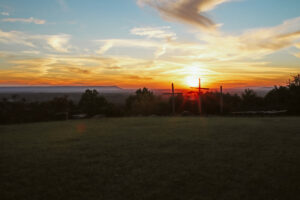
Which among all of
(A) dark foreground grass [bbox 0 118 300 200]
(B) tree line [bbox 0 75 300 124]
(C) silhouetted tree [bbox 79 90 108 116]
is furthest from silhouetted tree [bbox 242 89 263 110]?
(A) dark foreground grass [bbox 0 118 300 200]

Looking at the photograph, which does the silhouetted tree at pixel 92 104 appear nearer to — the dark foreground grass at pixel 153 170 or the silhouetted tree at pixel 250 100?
the dark foreground grass at pixel 153 170

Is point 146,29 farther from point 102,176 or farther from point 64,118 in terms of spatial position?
point 102,176

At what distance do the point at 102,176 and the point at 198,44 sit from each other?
11317mm

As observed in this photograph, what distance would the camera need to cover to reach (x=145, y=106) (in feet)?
52.3

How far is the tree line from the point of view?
12695 millimetres

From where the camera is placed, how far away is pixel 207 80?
16359 mm

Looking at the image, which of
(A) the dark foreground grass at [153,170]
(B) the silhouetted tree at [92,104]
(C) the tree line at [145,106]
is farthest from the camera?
(B) the silhouetted tree at [92,104]

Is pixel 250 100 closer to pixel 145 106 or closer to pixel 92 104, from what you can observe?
pixel 145 106

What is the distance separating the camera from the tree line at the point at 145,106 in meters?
12.7

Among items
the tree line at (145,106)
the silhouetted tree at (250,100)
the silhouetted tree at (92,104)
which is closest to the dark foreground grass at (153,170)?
the tree line at (145,106)

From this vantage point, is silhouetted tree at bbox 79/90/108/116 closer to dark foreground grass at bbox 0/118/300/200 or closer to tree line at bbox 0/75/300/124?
tree line at bbox 0/75/300/124

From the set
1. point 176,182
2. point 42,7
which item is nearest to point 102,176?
point 176,182

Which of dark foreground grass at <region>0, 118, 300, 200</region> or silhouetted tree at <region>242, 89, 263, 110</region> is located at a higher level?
silhouetted tree at <region>242, 89, 263, 110</region>

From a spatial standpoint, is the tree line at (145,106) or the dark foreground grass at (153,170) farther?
the tree line at (145,106)
